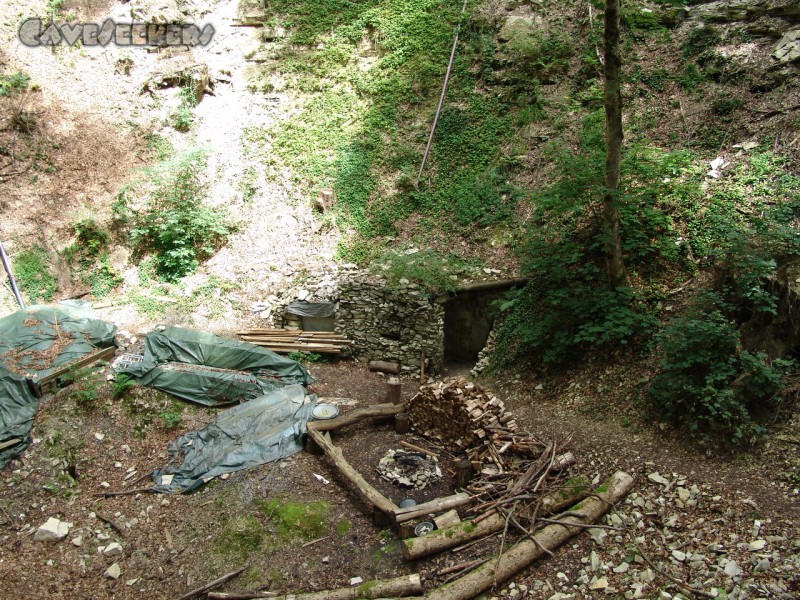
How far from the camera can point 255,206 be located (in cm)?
1159

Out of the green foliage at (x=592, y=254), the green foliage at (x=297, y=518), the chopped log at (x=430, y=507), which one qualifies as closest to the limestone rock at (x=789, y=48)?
the green foliage at (x=592, y=254)

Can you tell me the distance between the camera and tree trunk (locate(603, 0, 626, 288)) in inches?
235

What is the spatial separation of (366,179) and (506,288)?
4.55 metres

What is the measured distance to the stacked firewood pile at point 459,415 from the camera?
6.30 metres

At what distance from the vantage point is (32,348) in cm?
764

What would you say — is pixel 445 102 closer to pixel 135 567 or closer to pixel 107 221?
pixel 107 221

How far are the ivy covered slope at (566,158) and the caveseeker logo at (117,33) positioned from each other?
219cm

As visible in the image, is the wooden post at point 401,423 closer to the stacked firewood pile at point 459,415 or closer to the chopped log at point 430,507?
the stacked firewood pile at point 459,415

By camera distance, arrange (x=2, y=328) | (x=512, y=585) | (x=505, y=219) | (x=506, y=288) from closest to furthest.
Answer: (x=512, y=585)
(x=2, y=328)
(x=506, y=288)
(x=505, y=219)

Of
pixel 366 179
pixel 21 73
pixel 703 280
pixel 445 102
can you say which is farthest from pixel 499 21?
pixel 21 73

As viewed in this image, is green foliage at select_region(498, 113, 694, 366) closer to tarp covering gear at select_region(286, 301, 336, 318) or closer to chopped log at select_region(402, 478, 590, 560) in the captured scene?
chopped log at select_region(402, 478, 590, 560)

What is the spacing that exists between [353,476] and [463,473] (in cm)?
136

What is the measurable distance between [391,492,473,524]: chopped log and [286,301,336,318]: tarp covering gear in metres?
4.94

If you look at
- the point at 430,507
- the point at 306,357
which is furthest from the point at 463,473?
the point at 306,357
